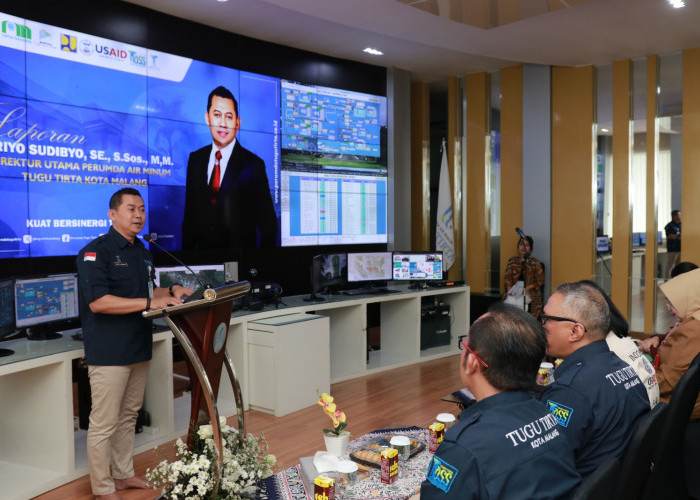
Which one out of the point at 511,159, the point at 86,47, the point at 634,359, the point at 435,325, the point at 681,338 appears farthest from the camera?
the point at 511,159

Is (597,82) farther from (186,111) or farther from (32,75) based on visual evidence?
(32,75)

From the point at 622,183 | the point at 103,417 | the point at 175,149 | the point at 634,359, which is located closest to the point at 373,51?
the point at 175,149

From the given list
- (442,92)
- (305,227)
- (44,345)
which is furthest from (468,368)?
(442,92)

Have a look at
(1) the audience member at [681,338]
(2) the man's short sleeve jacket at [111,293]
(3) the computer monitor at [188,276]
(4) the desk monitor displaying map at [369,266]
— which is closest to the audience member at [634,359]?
(1) the audience member at [681,338]

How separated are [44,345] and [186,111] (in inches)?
122

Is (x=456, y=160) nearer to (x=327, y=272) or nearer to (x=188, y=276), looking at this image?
(x=327, y=272)

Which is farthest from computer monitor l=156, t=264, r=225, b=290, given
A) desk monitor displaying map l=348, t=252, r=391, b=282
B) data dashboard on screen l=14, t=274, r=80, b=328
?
desk monitor displaying map l=348, t=252, r=391, b=282

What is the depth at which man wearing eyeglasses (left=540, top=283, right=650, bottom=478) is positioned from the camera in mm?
2000

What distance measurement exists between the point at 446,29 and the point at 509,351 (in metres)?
5.17

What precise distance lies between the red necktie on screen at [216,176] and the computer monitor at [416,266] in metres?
2.02

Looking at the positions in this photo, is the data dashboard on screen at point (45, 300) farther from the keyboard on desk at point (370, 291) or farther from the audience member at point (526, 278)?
the audience member at point (526, 278)

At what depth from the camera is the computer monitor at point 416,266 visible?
682 cm

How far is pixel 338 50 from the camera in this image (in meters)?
7.36

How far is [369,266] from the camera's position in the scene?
655cm
